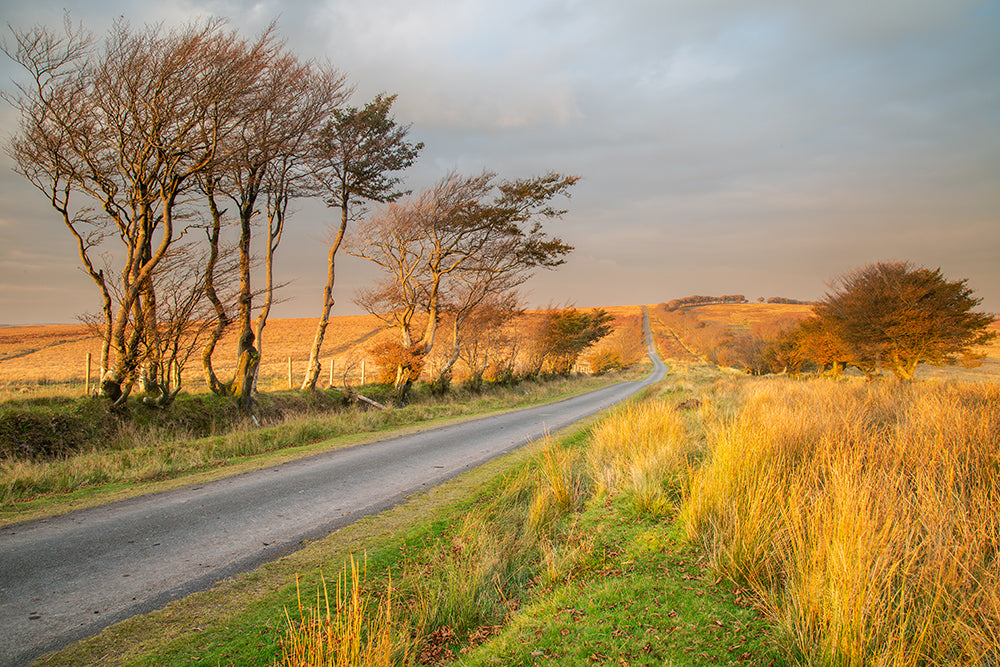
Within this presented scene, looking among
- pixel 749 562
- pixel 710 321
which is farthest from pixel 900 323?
pixel 710 321

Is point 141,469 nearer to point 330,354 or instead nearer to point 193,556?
point 193,556

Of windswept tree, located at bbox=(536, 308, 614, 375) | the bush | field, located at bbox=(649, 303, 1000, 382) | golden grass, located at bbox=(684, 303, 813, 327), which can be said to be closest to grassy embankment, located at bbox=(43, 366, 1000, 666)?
windswept tree, located at bbox=(536, 308, 614, 375)

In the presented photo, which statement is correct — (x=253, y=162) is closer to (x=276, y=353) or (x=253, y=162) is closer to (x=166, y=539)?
(x=166, y=539)

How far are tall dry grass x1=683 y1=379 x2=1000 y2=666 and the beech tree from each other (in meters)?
17.3

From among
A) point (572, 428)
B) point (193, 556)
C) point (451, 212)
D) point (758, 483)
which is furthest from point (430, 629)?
point (451, 212)

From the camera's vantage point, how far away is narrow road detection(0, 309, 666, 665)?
3734 millimetres

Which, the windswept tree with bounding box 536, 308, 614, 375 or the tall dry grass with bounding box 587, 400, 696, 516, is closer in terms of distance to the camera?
the tall dry grass with bounding box 587, 400, 696, 516

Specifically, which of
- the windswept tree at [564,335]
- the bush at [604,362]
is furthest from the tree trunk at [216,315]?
the bush at [604,362]

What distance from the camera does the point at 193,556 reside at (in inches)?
191

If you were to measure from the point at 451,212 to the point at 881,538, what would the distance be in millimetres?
22550

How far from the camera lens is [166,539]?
17.3 ft

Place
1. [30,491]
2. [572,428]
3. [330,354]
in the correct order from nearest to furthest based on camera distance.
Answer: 1. [30,491]
2. [572,428]
3. [330,354]

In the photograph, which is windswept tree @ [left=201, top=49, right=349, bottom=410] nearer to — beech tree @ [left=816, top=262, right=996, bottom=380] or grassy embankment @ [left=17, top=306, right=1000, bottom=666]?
grassy embankment @ [left=17, top=306, right=1000, bottom=666]

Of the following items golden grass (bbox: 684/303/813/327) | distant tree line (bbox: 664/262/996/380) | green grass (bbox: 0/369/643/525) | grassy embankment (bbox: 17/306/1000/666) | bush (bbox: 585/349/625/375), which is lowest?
bush (bbox: 585/349/625/375)
